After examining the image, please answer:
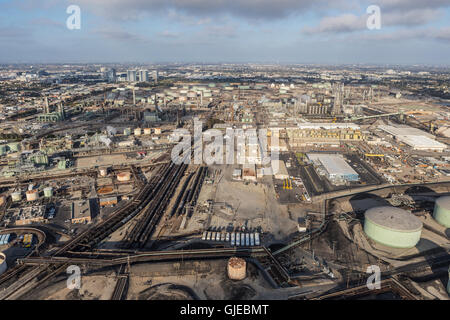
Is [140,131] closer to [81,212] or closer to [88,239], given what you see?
[81,212]

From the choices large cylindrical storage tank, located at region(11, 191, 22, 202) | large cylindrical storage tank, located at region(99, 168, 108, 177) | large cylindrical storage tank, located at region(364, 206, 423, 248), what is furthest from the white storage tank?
large cylindrical storage tank, located at region(364, 206, 423, 248)

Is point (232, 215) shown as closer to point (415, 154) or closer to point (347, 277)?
point (347, 277)

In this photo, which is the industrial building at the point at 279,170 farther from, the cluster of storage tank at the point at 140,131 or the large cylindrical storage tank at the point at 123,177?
the cluster of storage tank at the point at 140,131

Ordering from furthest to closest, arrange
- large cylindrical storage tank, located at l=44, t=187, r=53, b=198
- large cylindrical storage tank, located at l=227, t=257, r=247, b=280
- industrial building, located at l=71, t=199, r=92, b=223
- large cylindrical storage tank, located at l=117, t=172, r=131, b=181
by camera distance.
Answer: large cylindrical storage tank, located at l=117, t=172, r=131, b=181, large cylindrical storage tank, located at l=44, t=187, r=53, b=198, industrial building, located at l=71, t=199, r=92, b=223, large cylindrical storage tank, located at l=227, t=257, r=247, b=280

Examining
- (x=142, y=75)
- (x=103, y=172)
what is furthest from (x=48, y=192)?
(x=142, y=75)

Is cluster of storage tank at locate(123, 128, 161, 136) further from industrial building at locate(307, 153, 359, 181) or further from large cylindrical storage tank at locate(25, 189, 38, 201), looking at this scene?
industrial building at locate(307, 153, 359, 181)

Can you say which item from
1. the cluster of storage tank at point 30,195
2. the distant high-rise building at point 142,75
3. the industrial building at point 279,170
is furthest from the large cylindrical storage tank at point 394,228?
the distant high-rise building at point 142,75

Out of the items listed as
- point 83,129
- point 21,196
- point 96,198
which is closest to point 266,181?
point 96,198
